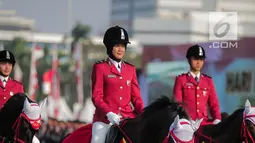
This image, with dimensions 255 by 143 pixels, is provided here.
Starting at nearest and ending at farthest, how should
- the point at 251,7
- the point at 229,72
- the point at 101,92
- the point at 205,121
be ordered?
the point at 101,92
the point at 205,121
the point at 251,7
the point at 229,72

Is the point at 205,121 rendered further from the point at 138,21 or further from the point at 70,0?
the point at 138,21

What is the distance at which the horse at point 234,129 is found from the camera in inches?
293

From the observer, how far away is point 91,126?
25.4ft

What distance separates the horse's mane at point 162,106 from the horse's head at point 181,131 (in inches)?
6.3

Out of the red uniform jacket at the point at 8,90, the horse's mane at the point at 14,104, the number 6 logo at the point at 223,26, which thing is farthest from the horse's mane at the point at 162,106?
the number 6 logo at the point at 223,26

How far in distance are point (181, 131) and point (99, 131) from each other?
4.91ft

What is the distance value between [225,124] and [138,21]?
199 ft

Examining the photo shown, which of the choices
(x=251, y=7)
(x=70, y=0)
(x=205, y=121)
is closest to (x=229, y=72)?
(x=251, y=7)

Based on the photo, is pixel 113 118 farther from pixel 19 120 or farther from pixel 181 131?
pixel 19 120

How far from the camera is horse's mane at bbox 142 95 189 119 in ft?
21.2

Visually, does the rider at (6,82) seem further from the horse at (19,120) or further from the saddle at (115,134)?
the saddle at (115,134)

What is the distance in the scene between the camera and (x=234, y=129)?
25.2 ft

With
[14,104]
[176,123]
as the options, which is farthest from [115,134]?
[14,104]

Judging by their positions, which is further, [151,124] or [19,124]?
[19,124]
